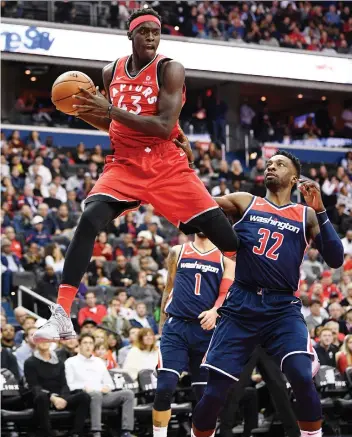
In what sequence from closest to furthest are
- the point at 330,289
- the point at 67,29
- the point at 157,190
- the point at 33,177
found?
the point at 157,190, the point at 330,289, the point at 33,177, the point at 67,29

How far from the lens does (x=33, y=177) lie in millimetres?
19188

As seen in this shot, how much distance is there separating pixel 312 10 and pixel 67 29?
31.4 ft

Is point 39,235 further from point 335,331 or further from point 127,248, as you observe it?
point 335,331

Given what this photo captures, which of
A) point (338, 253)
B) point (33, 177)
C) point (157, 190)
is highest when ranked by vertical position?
point (157, 190)

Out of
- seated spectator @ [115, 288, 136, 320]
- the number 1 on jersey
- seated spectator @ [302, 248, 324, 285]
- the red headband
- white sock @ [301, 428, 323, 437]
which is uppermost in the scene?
the red headband

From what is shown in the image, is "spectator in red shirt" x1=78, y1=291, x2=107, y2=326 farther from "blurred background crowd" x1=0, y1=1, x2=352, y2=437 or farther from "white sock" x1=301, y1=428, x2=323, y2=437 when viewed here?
"white sock" x1=301, y1=428, x2=323, y2=437

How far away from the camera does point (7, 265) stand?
1556 cm

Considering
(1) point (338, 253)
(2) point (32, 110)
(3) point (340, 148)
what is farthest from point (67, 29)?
(1) point (338, 253)

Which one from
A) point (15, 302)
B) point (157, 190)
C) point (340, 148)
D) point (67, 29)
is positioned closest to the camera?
point (157, 190)

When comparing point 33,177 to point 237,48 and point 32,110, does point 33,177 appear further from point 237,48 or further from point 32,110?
point 237,48

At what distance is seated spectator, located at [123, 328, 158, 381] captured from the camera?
1266 cm

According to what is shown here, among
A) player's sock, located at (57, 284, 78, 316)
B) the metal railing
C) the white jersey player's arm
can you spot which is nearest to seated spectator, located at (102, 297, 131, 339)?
the metal railing

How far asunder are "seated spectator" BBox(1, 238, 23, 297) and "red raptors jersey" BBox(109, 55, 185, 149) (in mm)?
9040

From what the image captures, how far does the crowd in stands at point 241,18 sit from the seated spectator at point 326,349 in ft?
41.0
